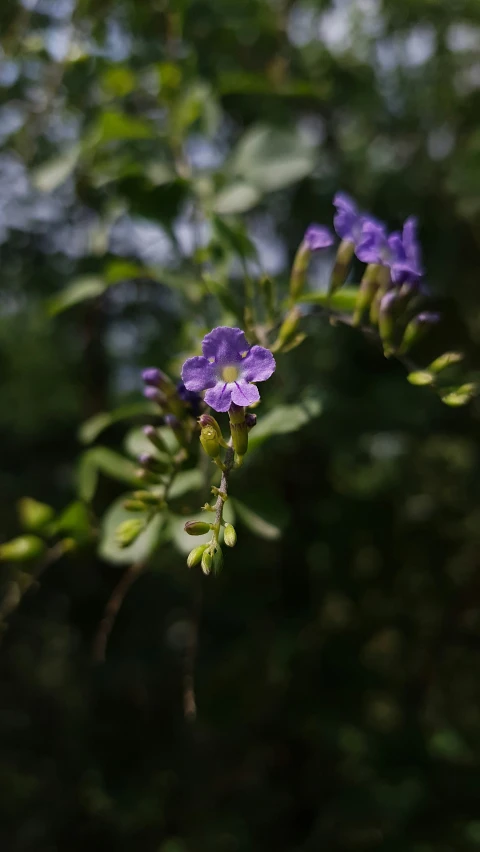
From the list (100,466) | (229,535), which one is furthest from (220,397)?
(100,466)

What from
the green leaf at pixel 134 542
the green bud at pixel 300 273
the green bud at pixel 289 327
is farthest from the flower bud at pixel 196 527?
the green bud at pixel 300 273

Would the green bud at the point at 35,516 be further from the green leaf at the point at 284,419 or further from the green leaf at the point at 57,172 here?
the green leaf at the point at 57,172

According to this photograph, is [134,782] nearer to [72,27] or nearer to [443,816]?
[443,816]

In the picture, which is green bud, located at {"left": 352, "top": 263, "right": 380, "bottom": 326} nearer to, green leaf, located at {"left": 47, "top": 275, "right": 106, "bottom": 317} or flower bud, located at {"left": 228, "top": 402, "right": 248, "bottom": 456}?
flower bud, located at {"left": 228, "top": 402, "right": 248, "bottom": 456}

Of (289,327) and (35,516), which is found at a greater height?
(289,327)

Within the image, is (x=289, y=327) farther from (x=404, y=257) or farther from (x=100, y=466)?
(x=100, y=466)
